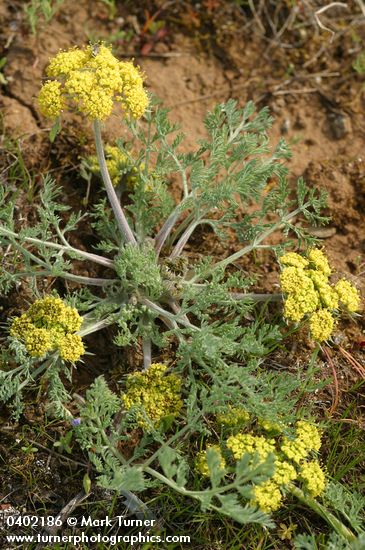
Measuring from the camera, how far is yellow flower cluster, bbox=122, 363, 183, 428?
140 inches

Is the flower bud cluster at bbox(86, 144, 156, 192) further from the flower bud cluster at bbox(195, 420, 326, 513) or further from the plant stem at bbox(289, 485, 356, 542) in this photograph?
the plant stem at bbox(289, 485, 356, 542)

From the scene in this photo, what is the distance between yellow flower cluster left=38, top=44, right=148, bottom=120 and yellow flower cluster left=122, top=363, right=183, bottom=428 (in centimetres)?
156

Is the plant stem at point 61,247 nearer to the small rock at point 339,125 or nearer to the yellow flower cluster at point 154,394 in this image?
the yellow flower cluster at point 154,394

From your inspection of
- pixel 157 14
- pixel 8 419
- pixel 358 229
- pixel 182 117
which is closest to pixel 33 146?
pixel 182 117

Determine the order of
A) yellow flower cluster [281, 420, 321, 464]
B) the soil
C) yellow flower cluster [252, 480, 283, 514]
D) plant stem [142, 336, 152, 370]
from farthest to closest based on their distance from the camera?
the soil, plant stem [142, 336, 152, 370], yellow flower cluster [281, 420, 321, 464], yellow flower cluster [252, 480, 283, 514]

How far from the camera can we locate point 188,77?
5.62 metres

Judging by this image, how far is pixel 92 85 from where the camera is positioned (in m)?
3.40

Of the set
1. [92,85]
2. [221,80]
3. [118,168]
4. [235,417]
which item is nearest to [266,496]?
[235,417]

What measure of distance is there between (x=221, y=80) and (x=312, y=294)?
111 inches

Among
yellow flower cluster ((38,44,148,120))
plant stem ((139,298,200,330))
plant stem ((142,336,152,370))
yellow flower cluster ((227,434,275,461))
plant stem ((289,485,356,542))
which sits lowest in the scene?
plant stem ((289,485,356,542))

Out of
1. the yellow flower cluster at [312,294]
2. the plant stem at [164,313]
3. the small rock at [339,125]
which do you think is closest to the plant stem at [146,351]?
the plant stem at [164,313]

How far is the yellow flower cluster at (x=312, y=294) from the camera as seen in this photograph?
144 inches

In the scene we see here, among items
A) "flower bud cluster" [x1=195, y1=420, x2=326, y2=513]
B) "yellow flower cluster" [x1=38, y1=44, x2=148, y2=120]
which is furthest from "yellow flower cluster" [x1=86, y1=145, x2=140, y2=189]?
"flower bud cluster" [x1=195, y1=420, x2=326, y2=513]

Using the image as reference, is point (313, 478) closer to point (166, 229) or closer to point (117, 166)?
point (166, 229)
